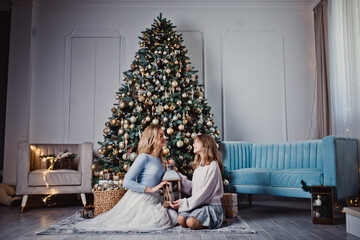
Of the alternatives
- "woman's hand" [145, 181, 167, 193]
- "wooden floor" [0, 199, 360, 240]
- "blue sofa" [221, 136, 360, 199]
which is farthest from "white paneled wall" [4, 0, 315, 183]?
"woman's hand" [145, 181, 167, 193]

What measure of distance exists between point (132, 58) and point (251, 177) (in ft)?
8.80

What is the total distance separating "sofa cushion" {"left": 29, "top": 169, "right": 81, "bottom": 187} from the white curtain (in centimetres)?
352

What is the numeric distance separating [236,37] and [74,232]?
3.87 meters

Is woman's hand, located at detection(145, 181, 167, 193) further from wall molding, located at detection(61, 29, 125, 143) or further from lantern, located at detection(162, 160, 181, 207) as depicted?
wall molding, located at detection(61, 29, 125, 143)

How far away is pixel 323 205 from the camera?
301cm

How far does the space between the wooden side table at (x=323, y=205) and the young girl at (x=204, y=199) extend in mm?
962

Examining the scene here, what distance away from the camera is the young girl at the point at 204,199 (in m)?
2.65

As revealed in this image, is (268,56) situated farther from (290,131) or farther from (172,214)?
(172,214)

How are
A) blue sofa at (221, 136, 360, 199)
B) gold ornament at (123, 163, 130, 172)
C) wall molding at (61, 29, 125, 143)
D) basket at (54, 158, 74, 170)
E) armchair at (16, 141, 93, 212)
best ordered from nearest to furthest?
blue sofa at (221, 136, 360, 199) < gold ornament at (123, 163, 130, 172) < armchair at (16, 141, 93, 212) < basket at (54, 158, 74, 170) < wall molding at (61, 29, 125, 143)

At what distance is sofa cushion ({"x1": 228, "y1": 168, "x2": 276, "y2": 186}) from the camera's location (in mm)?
3684

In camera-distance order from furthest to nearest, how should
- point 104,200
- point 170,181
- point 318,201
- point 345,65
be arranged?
point 345,65, point 104,200, point 318,201, point 170,181

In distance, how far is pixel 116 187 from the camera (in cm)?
348

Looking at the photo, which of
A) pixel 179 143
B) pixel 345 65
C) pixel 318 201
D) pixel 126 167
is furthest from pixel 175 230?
pixel 345 65

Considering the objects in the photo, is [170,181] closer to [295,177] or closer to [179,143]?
[179,143]
